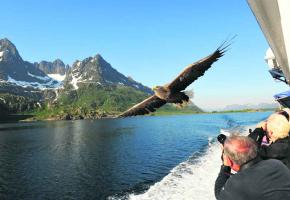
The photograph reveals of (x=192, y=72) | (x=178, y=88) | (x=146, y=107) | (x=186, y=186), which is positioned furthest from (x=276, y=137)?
(x=186, y=186)

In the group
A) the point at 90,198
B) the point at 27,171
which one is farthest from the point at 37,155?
the point at 90,198

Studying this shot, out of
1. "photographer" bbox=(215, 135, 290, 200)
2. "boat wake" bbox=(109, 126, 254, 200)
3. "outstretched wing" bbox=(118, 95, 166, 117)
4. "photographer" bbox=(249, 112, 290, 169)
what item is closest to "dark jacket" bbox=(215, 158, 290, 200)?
"photographer" bbox=(215, 135, 290, 200)

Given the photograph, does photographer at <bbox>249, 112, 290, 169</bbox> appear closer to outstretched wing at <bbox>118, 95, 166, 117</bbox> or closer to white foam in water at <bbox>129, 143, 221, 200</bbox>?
outstretched wing at <bbox>118, 95, 166, 117</bbox>

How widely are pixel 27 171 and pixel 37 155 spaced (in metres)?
14.5

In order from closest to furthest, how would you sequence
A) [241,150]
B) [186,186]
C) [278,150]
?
1. [241,150]
2. [278,150]
3. [186,186]

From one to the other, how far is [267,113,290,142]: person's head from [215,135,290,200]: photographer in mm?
1499

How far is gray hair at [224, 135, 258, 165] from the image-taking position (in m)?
4.29

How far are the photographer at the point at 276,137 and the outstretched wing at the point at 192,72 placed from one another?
608 cm

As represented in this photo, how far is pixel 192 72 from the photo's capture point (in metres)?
12.7

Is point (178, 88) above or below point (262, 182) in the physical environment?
above

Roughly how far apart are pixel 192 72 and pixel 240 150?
856 centimetres

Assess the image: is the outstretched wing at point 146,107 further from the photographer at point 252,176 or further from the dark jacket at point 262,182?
the dark jacket at point 262,182

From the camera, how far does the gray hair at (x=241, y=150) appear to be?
429cm

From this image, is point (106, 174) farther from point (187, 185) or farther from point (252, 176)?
point (252, 176)
